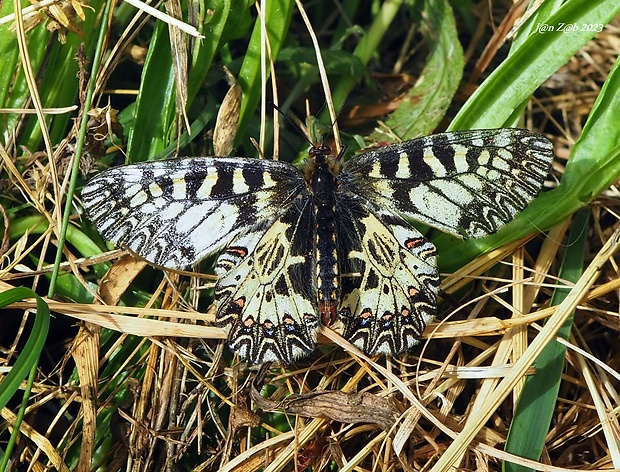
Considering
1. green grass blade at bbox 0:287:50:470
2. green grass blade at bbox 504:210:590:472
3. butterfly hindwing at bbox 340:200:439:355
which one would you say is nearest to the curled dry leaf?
butterfly hindwing at bbox 340:200:439:355

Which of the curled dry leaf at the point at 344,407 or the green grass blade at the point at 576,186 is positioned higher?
the green grass blade at the point at 576,186

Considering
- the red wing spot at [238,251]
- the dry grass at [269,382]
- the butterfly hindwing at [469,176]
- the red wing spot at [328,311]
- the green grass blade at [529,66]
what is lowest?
the dry grass at [269,382]

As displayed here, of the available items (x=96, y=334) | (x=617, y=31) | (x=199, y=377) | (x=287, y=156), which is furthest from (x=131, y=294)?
(x=617, y=31)

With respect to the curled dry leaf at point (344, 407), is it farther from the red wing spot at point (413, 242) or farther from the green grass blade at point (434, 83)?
the green grass blade at point (434, 83)

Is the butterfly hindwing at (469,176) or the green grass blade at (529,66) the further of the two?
the green grass blade at (529,66)

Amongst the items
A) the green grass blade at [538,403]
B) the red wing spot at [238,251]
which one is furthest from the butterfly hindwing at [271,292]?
the green grass blade at [538,403]

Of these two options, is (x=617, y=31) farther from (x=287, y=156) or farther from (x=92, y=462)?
(x=92, y=462)

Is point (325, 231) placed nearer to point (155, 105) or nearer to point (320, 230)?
point (320, 230)

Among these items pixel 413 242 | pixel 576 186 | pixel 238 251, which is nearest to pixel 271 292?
pixel 238 251
